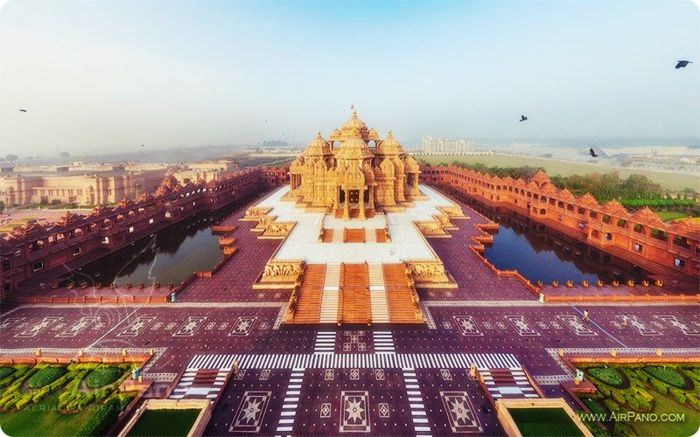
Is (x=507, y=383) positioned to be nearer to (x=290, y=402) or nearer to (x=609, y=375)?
(x=609, y=375)

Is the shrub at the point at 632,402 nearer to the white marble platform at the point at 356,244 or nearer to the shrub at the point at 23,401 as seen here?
the white marble platform at the point at 356,244

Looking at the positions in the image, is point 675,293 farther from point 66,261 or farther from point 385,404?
point 66,261

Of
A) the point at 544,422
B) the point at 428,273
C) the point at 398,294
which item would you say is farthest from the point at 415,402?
the point at 428,273

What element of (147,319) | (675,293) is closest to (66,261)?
(147,319)

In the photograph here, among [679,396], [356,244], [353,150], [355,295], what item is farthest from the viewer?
[353,150]

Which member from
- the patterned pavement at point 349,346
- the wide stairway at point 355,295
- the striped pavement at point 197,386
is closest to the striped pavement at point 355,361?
the patterned pavement at point 349,346

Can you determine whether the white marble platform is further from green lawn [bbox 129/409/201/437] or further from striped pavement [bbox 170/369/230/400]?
green lawn [bbox 129/409/201/437]
